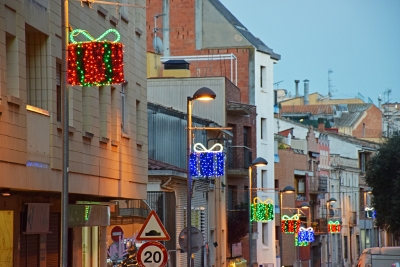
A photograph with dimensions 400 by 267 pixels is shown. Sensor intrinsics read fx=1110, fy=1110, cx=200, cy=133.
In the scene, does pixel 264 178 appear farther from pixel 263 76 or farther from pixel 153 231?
pixel 153 231

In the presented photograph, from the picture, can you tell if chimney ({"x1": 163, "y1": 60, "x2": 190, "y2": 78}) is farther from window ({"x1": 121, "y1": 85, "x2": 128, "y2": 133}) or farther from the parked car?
window ({"x1": 121, "y1": 85, "x2": 128, "y2": 133})

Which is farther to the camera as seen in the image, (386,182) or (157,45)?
(157,45)

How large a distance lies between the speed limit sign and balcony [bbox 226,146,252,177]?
113 feet

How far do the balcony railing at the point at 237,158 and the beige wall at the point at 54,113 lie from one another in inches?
1039

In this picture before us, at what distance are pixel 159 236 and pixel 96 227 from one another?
25.3 ft

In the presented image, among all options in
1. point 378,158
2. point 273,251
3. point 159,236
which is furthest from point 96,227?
point 273,251

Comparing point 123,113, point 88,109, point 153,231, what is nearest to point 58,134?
point 153,231

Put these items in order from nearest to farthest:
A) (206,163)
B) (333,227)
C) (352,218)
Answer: (206,163), (333,227), (352,218)

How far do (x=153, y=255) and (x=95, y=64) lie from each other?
4928mm

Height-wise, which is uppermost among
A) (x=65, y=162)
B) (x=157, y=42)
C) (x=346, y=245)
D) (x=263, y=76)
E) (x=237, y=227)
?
(x=157, y=42)

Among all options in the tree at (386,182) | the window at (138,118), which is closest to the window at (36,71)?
the window at (138,118)

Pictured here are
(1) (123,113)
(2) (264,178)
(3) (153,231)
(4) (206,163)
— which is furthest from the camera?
(2) (264,178)

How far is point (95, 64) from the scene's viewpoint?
17.4 metres

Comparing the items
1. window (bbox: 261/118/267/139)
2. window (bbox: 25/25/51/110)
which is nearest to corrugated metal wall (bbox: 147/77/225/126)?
window (bbox: 261/118/267/139)
